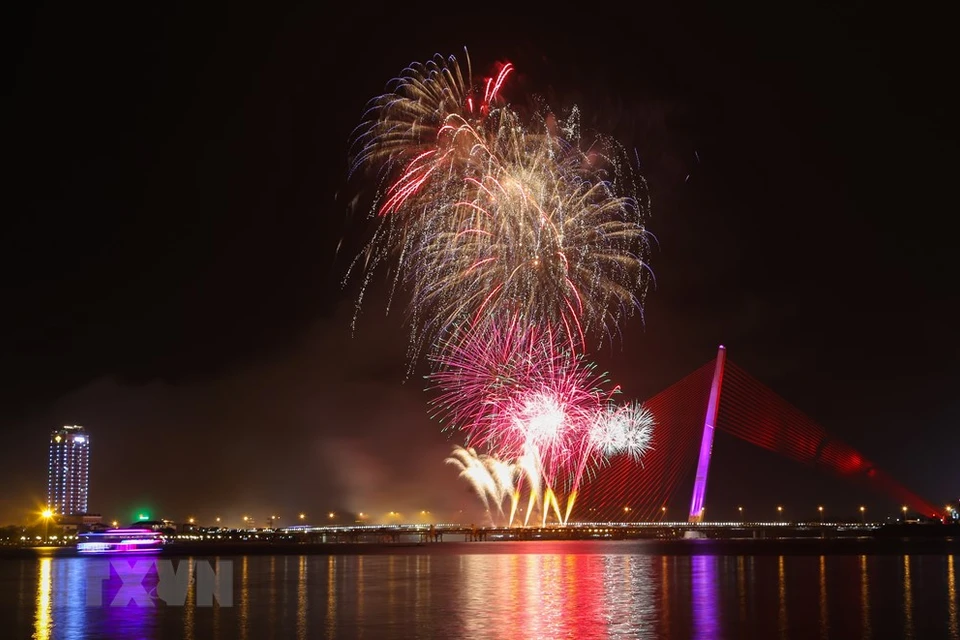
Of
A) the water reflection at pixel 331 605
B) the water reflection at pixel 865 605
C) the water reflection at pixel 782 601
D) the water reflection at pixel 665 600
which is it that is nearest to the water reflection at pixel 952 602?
the water reflection at pixel 865 605

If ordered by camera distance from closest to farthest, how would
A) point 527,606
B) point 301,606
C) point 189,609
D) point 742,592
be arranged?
point 527,606 → point 189,609 → point 301,606 → point 742,592

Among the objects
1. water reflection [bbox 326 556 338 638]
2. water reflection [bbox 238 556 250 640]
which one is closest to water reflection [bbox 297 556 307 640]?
water reflection [bbox 326 556 338 638]

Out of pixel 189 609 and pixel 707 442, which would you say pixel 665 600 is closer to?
pixel 189 609

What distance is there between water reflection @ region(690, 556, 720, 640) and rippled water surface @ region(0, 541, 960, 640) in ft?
0.17

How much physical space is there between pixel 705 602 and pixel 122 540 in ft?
326

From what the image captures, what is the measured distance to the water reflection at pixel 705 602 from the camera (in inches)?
859

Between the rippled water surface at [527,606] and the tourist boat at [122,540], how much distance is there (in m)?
61.3

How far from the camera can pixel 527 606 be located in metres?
26.4

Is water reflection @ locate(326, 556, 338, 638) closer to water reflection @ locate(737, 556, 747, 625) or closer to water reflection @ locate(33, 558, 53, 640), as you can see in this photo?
water reflection @ locate(33, 558, 53, 640)

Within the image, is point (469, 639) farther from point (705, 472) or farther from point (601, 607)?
point (705, 472)

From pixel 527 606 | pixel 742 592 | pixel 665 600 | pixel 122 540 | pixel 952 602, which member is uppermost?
pixel 527 606

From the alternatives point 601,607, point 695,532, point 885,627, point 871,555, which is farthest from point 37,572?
point 695,532

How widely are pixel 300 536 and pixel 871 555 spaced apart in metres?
83.7

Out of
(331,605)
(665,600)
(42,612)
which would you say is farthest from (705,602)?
(42,612)
